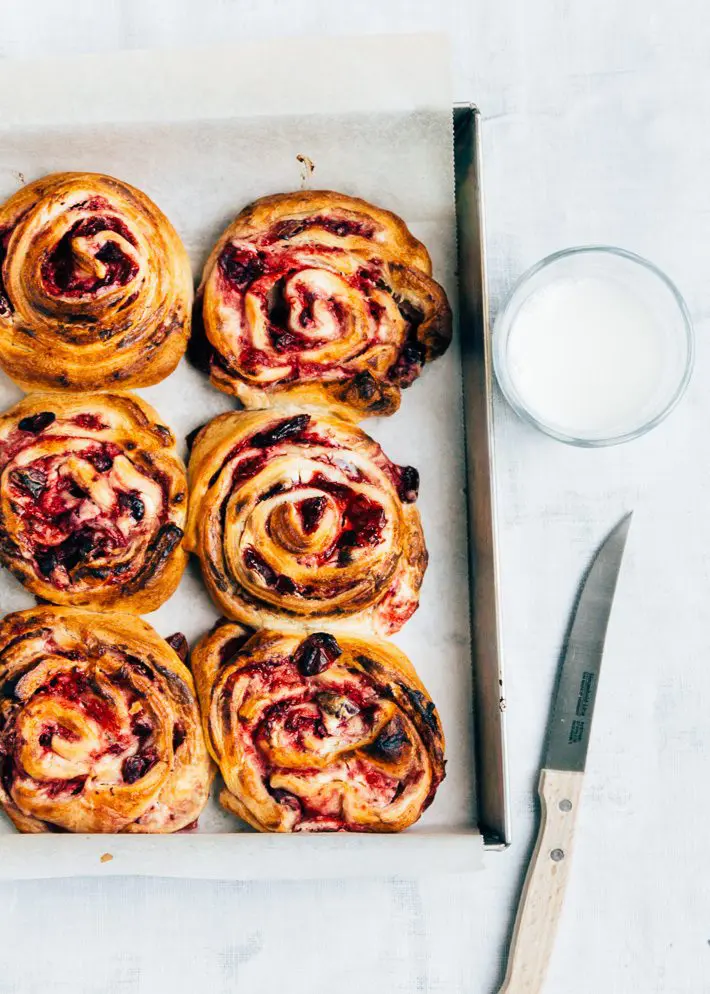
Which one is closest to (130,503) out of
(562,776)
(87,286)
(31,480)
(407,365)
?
(31,480)

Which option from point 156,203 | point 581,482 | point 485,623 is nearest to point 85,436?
point 156,203

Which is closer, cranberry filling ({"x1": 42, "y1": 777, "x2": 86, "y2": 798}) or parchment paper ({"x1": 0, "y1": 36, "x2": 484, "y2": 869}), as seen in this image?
cranberry filling ({"x1": 42, "y1": 777, "x2": 86, "y2": 798})

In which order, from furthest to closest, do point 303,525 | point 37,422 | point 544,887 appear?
point 544,887
point 37,422
point 303,525

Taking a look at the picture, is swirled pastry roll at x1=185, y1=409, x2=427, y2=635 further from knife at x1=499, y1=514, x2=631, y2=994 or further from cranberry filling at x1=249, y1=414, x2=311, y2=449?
knife at x1=499, y1=514, x2=631, y2=994

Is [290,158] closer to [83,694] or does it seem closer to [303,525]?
[303,525]

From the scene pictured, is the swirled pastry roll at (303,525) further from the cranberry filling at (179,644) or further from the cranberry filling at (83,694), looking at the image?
the cranberry filling at (83,694)

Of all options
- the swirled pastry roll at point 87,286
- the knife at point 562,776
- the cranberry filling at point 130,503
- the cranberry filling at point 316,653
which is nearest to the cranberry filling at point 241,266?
the swirled pastry roll at point 87,286

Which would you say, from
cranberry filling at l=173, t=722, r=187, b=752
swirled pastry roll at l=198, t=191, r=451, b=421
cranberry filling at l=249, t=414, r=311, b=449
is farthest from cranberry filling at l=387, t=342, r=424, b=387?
cranberry filling at l=173, t=722, r=187, b=752
